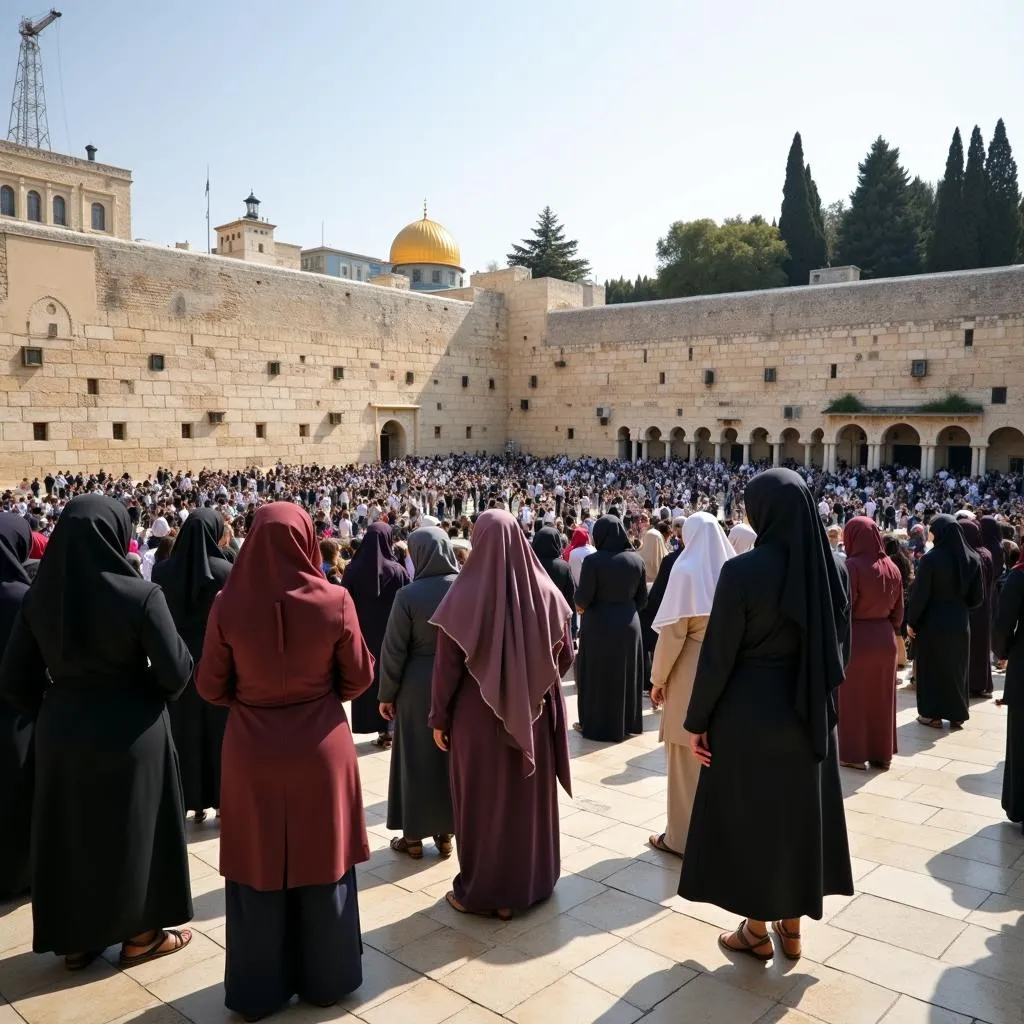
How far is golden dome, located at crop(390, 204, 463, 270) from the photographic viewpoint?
130ft

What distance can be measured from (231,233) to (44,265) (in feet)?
87.9

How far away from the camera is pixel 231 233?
1784 inches

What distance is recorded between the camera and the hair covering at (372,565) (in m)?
5.62

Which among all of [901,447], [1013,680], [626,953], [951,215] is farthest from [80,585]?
[951,215]

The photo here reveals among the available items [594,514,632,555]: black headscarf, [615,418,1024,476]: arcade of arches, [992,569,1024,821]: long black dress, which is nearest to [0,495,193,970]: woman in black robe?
[594,514,632,555]: black headscarf

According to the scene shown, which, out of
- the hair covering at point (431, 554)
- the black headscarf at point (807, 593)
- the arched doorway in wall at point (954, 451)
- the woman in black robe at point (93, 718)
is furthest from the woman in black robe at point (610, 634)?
the arched doorway in wall at point (954, 451)

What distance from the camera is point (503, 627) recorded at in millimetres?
3170

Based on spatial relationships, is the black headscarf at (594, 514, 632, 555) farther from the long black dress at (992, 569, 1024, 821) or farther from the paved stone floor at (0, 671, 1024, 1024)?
the long black dress at (992, 569, 1024, 821)

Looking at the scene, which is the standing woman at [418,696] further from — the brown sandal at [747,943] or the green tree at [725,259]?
the green tree at [725,259]

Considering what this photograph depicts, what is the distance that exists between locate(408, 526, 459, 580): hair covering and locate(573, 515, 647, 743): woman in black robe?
5.61 feet

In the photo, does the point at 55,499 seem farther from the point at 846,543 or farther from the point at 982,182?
the point at 982,182

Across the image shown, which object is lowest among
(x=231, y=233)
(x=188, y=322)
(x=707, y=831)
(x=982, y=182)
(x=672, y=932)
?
(x=672, y=932)

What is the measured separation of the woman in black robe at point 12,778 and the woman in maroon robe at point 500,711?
1664mm

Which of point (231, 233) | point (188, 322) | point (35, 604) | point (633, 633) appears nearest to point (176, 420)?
point (188, 322)
